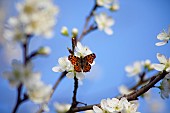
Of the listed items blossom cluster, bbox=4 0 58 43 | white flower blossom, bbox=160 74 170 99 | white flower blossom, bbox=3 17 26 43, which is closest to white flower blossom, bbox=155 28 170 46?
white flower blossom, bbox=160 74 170 99

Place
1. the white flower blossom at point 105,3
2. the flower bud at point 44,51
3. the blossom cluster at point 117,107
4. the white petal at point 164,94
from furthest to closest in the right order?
the white flower blossom at point 105,3, the flower bud at point 44,51, the white petal at point 164,94, the blossom cluster at point 117,107

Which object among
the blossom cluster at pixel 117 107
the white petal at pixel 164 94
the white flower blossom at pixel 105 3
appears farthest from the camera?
the white flower blossom at pixel 105 3

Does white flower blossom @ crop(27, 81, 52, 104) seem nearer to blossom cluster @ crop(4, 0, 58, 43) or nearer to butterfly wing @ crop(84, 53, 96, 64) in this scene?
butterfly wing @ crop(84, 53, 96, 64)

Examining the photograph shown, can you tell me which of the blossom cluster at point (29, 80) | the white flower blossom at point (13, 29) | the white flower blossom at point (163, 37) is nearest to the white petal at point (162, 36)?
the white flower blossom at point (163, 37)

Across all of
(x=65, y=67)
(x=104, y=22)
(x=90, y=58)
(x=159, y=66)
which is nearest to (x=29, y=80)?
(x=65, y=67)

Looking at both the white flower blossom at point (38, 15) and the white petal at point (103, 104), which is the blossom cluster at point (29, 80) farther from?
the white flower blossom at point (38, 15)

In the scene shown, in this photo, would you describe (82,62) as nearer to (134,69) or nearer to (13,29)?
(13,29)

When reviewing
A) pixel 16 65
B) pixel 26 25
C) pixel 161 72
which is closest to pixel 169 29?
pixel 161 72
